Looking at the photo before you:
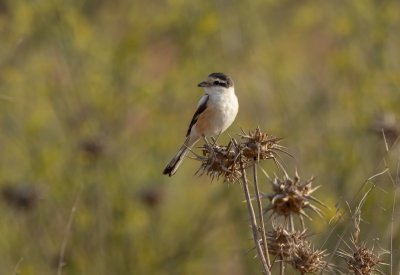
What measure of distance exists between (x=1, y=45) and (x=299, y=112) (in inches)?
207

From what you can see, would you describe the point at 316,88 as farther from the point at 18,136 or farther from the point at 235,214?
the point at 18,136

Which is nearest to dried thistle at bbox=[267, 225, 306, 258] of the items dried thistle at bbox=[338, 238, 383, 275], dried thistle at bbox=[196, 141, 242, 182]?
dried thistle at bbox=[338, 238, 383, 275]

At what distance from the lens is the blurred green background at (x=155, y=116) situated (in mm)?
10258

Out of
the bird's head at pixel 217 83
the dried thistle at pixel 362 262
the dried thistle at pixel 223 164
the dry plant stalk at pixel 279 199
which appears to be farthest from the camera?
the bird's head at pixel 217 83

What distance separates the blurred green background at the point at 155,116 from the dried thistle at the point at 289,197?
249 inches

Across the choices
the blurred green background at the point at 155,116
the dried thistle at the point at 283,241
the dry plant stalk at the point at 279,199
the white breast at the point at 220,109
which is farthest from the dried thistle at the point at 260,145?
the blurred green background at the point at 155,116

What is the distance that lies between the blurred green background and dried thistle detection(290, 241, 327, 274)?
6473 mm

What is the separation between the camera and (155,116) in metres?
11.3

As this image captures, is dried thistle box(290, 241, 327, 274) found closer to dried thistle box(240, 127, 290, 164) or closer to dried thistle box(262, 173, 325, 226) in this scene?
dried thistle box(262, 173, 325, 226)

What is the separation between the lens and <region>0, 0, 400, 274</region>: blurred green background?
33.7 feet

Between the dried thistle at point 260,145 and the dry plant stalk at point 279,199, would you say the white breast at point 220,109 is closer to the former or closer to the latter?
the dry plant stalk at point 279,199

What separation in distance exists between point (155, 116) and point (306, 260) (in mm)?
8146

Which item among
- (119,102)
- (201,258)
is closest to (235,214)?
(201,258)

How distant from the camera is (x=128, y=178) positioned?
37.0 ft
